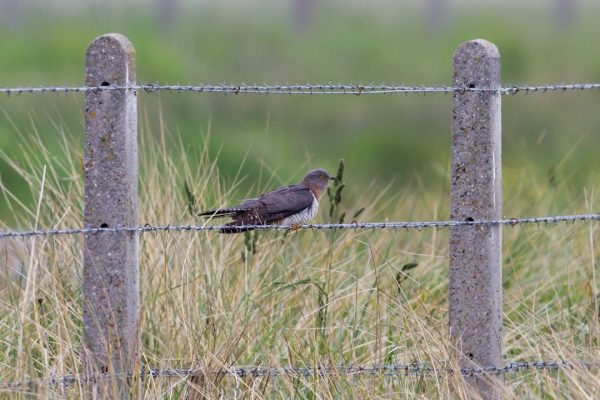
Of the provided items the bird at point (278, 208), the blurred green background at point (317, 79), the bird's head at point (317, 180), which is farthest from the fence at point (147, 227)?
the blurred green background at point (317, 79)

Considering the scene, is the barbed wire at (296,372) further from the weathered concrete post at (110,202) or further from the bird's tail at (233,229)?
the bird's tail at (233,229)

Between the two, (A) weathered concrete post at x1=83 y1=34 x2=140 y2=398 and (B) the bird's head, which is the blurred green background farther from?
(A) weathered concrete post at x1=83 y1=34 x2=140 y2=398

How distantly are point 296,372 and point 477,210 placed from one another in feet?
3.14

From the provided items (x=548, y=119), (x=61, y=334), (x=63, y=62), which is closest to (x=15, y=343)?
(x=61, y=334)

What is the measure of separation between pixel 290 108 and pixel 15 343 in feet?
35.9

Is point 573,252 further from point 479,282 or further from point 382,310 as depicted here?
point 479,282

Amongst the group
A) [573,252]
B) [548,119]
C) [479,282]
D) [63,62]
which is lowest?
[479,282]

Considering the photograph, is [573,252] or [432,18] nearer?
[573,252]

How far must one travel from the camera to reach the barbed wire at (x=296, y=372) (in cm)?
506

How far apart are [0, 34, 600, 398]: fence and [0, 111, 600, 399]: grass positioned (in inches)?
3.8

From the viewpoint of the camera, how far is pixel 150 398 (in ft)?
16.7

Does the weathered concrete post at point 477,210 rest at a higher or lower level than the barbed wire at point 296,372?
higher

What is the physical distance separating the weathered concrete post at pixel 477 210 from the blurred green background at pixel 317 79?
8.12 ft

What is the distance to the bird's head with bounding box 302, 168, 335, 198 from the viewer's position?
22.2 feet
